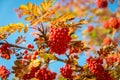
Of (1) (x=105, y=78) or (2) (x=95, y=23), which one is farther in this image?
(2) (x=95, y=23)

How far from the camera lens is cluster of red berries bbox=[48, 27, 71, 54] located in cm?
381

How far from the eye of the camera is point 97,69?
13.3 feet

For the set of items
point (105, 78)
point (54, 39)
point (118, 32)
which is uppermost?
point (118, 32)

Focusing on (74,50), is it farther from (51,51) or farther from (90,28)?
(90,28)

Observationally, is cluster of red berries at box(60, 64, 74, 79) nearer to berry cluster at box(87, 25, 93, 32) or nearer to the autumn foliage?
the autumn foliage

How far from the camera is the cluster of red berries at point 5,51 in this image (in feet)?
13.8

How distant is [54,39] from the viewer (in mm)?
3826

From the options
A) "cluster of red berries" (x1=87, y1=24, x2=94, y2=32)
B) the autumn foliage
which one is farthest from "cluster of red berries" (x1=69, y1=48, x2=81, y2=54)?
"cluster of red berries" (x1=87, y1=24, x2=94, y2=32)

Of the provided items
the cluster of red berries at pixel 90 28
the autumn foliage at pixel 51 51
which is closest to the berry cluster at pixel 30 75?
the autumn foliage at pixel 51 51

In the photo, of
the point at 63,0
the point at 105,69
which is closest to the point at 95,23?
the point at 63,0

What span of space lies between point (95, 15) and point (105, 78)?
44.5ft

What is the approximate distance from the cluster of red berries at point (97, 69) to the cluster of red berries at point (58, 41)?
43 cm

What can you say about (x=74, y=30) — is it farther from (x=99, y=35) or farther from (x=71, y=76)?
(x=99, y=35)

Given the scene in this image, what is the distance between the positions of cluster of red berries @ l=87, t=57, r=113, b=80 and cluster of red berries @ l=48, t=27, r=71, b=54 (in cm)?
43
